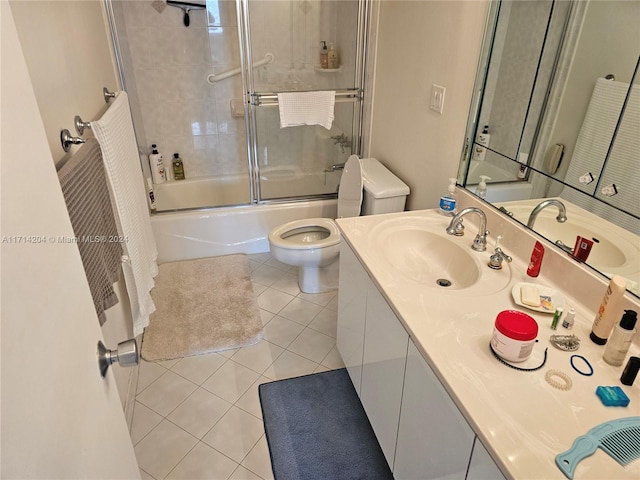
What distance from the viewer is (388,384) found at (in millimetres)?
1422

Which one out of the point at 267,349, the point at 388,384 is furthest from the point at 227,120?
the point at 388,384

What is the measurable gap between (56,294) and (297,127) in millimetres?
2430

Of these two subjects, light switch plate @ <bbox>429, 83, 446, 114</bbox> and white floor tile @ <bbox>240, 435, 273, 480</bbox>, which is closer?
white floor tile @ <bbox>240, 435, 273, 480</bbox>

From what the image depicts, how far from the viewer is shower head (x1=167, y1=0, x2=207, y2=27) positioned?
2.88 m

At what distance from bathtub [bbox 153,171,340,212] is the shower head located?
1134mm

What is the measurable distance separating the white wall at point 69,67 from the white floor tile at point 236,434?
41 centimetres

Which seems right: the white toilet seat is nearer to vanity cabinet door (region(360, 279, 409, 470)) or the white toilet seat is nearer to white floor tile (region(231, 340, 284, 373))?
white floor tile (region(231, 340, 284, 373))

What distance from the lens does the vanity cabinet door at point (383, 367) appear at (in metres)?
1.32

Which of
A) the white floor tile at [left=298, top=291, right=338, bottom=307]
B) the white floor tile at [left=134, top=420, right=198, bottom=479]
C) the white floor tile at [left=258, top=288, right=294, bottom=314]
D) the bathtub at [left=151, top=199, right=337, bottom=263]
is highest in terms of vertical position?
the bathtub at [left=151, top=199, right=337, bottom=263]

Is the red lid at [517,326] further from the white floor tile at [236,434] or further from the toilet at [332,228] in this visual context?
the toilet at [332,228]

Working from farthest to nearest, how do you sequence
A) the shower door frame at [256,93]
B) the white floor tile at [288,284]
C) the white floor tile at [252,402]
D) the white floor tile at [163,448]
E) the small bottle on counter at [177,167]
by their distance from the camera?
1. the small bottle on counter at [177,167]
2. the white floor tile at [288,284]
3. the shower door frame at [256,93]
4. the white floor tile at [252,402]
5. the white floor tile at [163,448]

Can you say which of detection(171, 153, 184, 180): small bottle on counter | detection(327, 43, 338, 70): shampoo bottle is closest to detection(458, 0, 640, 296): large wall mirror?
detection(327, 43, 338, 70): shampoo bottle

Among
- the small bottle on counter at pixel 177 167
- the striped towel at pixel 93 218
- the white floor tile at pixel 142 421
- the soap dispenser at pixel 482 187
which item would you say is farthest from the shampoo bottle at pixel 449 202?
the small bottle on counter at pixel 177 167

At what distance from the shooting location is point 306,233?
2.74 m
